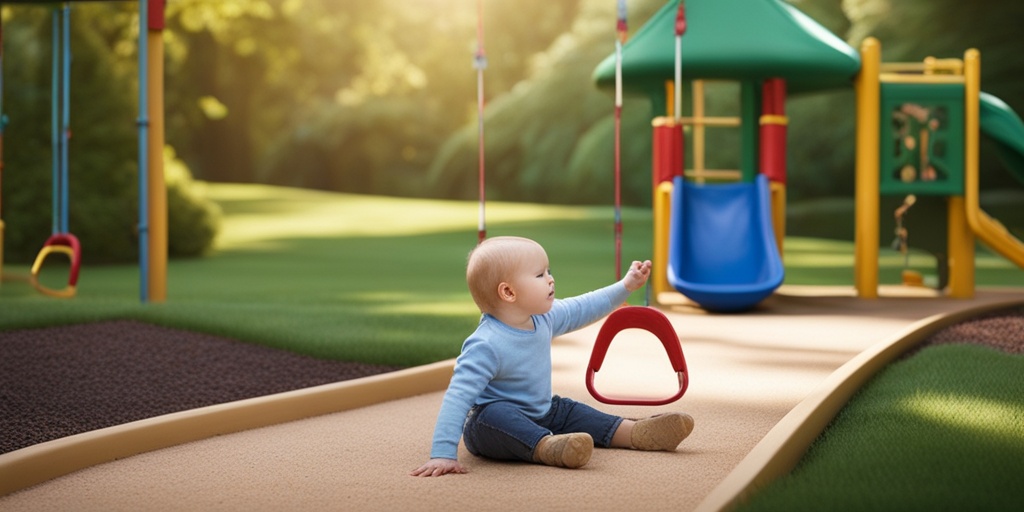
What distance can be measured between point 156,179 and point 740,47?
4.91m

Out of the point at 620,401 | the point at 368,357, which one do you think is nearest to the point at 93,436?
the point at 620,401

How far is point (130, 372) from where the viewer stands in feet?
19.9

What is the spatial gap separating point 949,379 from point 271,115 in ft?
117

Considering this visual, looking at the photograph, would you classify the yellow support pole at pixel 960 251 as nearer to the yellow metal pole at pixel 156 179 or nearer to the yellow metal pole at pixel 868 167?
the yellow metal pole at pixel 868 167

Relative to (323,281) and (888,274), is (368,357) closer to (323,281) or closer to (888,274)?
(323,281)

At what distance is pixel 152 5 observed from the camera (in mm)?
9281

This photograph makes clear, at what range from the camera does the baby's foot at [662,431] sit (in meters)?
4.24

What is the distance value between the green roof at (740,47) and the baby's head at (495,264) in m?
6.20

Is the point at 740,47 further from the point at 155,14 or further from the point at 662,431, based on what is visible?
the point at 662,431

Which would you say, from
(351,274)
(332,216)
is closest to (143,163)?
(351,274)

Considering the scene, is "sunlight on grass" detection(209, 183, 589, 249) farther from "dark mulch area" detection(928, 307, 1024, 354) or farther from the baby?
the baby

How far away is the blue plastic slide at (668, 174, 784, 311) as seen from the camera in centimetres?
923

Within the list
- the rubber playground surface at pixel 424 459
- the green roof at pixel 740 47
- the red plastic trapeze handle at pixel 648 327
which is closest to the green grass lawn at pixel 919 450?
the rubber playground surface at pixel 424 459

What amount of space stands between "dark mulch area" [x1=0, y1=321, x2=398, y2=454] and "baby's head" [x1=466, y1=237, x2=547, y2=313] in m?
1.76
